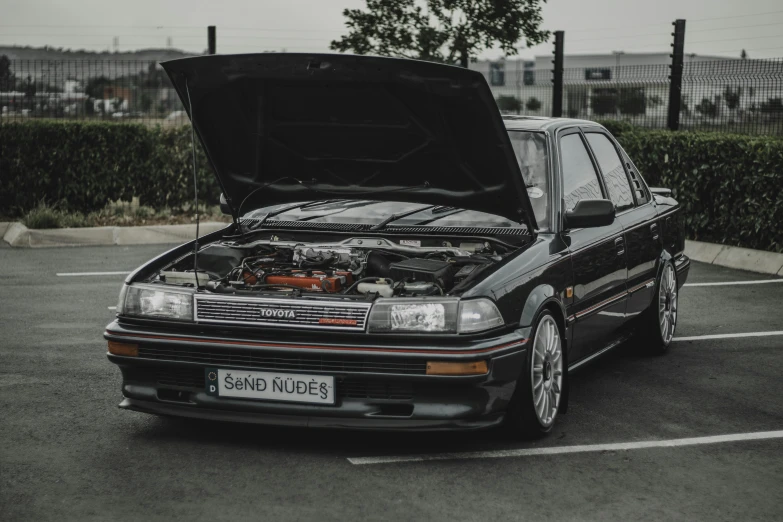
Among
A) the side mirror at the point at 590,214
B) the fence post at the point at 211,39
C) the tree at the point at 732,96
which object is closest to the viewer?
the side mirror at the point at 590,214

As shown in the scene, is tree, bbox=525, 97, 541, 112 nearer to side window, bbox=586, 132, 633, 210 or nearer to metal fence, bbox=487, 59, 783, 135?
metal fence, bbox=487, 59, 783, 135

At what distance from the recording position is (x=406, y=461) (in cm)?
519

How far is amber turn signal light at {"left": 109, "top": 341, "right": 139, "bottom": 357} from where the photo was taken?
5367 millimetres

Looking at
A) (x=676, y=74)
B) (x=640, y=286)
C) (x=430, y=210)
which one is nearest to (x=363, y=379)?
(x=430, y=210)

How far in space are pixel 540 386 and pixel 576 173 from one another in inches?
60.8

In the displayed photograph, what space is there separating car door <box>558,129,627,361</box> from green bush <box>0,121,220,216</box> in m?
9.32

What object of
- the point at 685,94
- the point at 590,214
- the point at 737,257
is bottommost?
the point at 737,257

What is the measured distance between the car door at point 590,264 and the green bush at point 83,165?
932 centimetres

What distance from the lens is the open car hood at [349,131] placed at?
17.9 ft

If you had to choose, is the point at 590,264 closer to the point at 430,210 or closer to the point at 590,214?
the point at 590,214

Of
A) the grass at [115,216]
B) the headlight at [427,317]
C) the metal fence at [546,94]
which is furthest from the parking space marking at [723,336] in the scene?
the grass at [115,216]

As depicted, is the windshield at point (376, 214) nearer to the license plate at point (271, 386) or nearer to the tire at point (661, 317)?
the license plate at point (271, 386)

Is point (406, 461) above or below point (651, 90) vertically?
below

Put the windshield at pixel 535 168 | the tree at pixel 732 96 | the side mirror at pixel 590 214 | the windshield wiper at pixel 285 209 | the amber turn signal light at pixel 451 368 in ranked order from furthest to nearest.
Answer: the tree at pixel 732 96
the windshield wiper at pixel 285 209
the windshield at pixel 535 168
the side mirror at pixel 590 214
the amber turn signal light at pixel 451 368
